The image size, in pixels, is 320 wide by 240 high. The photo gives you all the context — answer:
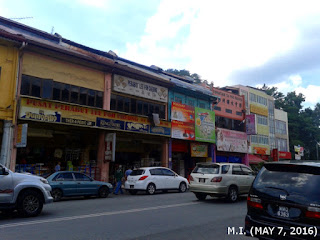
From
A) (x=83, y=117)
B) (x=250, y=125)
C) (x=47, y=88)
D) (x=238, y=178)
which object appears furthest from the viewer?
(x=250, y=125)

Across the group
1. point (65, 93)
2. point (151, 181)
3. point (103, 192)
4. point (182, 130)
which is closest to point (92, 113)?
point (65, 93)

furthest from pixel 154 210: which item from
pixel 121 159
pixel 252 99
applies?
pixel 252 99

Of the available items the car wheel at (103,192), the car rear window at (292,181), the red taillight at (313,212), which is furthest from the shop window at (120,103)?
the red taillight at (313,212)

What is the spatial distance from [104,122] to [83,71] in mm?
3932

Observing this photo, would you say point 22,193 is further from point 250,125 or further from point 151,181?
point 250,125

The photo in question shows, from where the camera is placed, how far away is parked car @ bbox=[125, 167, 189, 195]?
664 inches

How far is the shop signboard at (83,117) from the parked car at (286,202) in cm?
1523

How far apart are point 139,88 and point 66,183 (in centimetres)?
1145

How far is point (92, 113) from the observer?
2000 centimetres

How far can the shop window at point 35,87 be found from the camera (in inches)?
717

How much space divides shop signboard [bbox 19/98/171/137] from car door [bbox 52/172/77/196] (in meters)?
4.88

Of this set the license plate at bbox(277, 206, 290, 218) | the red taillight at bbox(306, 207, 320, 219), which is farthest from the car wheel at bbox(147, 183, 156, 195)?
the red taillight at bbox(306, 207, 320, 219)

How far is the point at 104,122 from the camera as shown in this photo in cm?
2056

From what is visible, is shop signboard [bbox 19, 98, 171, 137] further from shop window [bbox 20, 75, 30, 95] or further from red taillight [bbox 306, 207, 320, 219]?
red taillight [bbox 306, 207, 320, 219]
